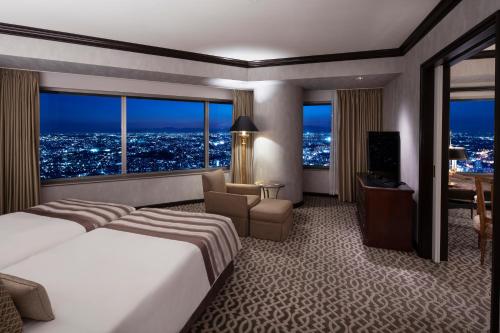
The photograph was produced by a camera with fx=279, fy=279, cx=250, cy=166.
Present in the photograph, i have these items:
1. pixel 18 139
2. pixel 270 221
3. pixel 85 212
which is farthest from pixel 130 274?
pixel 18 139

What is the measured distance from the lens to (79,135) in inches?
217

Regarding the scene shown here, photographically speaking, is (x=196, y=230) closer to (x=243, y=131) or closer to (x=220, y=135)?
(x=243, y=131)

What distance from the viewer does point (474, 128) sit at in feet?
20.3

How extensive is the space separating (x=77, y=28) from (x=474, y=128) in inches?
A: 303

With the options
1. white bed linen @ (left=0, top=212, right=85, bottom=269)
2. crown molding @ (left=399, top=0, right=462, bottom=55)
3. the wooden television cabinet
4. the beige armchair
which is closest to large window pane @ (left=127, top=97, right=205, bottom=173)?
→ the beige armchair

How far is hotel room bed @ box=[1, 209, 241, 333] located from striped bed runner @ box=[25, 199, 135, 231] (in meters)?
0.22

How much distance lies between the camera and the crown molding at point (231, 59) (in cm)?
305

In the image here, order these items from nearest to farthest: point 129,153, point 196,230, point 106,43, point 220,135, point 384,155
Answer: point 196,230, point 106,43, point 384,155, point 129,153, point 220,135

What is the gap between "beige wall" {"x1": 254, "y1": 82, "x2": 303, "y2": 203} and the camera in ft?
17.5

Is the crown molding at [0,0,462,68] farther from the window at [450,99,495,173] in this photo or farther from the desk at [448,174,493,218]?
the window at [450,99,495,173]

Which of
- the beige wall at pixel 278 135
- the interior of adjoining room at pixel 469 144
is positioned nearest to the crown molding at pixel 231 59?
the beige wall at pixel 278 135

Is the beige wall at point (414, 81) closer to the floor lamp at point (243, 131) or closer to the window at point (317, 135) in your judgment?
the window at point (317, 135)

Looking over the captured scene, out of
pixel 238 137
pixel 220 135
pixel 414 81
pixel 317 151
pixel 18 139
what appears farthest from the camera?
pixel 317 151

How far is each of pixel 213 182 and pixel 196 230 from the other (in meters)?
1.81
